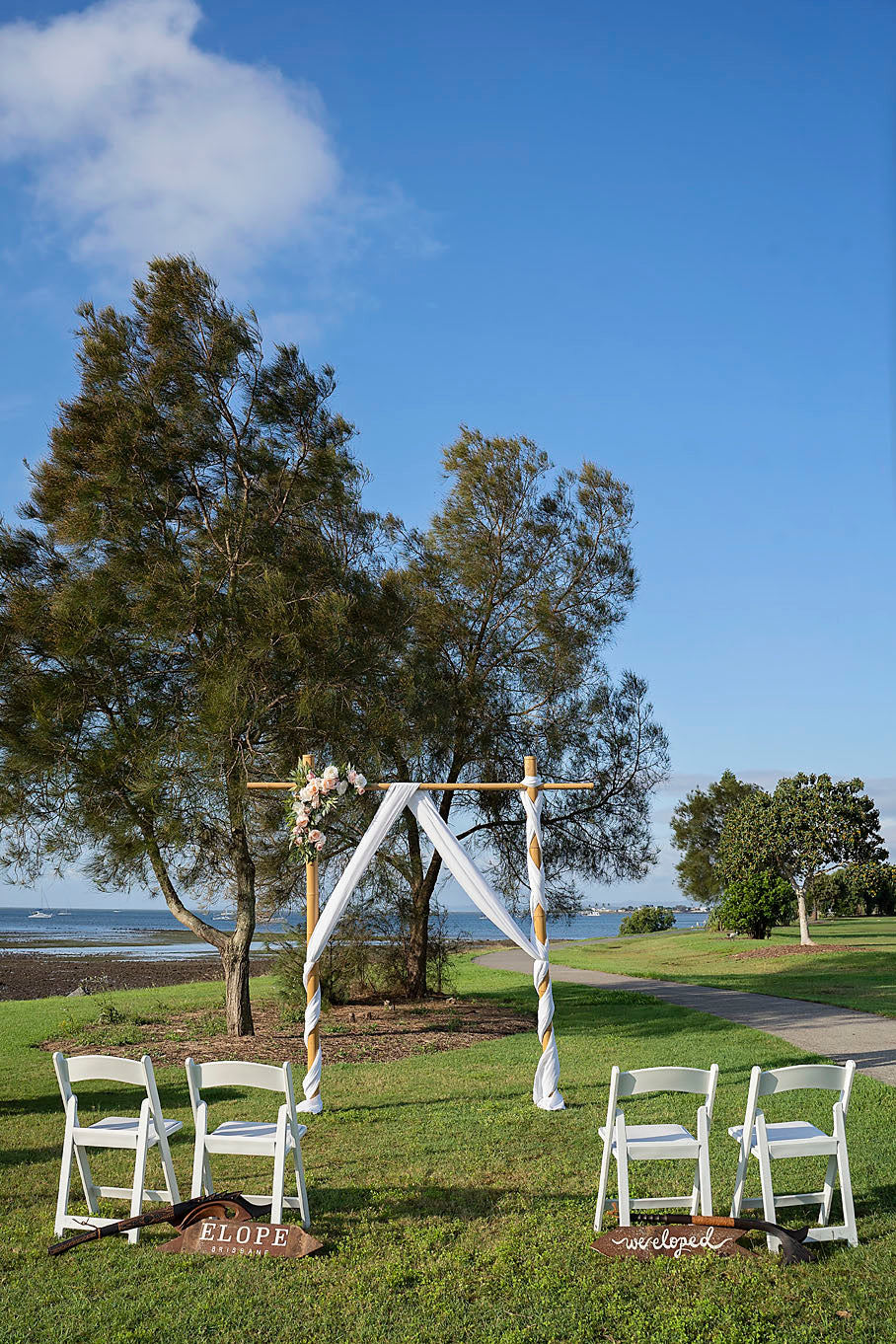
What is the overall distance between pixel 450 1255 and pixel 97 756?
25.4ft

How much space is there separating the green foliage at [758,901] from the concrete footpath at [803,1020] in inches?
255

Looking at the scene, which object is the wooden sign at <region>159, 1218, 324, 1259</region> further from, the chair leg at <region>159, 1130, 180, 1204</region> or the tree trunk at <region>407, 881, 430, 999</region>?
the tree trunk at <region>407, 881, 430, 999</region>

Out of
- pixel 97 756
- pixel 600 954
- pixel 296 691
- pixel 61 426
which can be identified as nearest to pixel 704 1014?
pixel 296 691

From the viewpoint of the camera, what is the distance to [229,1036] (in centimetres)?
1309

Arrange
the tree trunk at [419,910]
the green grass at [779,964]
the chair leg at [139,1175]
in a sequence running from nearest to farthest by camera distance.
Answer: the chair leg at [139,1175] → the tree trunk at [419,910] → the green grass at [779,964]

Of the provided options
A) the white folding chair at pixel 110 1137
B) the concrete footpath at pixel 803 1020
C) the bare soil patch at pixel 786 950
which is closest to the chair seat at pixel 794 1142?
the white folding chair at pixel 110 1137

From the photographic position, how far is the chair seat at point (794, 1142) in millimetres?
5457

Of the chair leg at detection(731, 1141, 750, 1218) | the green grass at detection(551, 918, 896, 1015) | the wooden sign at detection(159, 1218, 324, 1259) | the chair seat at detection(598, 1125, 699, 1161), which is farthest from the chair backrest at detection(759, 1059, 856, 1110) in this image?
the green grass at detection(551, 918, 896, 1015)

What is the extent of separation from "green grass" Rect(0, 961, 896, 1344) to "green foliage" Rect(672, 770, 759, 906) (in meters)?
38.0

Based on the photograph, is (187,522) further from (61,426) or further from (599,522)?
(599,522)

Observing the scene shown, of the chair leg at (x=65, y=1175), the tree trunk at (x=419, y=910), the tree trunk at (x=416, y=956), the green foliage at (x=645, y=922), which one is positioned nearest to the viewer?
the chair leg at (x=65, y=1175)

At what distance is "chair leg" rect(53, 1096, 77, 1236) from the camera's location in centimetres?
570

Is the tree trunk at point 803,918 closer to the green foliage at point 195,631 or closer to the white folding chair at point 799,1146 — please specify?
the green foliage at point 195,631

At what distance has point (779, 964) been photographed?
2259 centimetres
